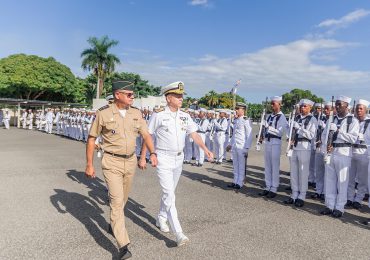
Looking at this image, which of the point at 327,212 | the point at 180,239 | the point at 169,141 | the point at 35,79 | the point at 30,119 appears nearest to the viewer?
the point at 180,239

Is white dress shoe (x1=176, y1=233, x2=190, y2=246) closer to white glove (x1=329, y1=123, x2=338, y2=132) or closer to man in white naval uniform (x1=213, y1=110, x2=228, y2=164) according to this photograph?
Result: white glove (x1=329, y1=123, x2=338, y2=132)

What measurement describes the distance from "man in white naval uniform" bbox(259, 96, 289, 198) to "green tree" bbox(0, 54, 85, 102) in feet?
146

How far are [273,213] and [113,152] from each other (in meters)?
3.54

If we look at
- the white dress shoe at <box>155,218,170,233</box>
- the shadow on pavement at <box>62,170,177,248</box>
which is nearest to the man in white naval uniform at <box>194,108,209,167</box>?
the shadow on pavement at <box>62,170,177,248</box>

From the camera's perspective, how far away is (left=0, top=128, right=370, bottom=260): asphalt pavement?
454 cm

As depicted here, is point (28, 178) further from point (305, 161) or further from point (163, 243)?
point (305, 161)

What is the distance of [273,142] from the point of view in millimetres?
7879

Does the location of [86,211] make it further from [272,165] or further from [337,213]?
[337,213]

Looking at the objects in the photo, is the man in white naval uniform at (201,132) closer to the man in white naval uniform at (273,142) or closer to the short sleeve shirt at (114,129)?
the man in white naval uniform at (273,142)

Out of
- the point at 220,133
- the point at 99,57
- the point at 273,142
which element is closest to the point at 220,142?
the point at 220,133

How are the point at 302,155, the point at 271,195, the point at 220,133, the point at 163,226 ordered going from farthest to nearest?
the point at 220,133, the point at 271,195, the point at 302,155, the point at 163,226

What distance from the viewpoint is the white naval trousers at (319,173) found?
841cm

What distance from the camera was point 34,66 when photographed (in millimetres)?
47938

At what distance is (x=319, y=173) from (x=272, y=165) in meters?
1.60
